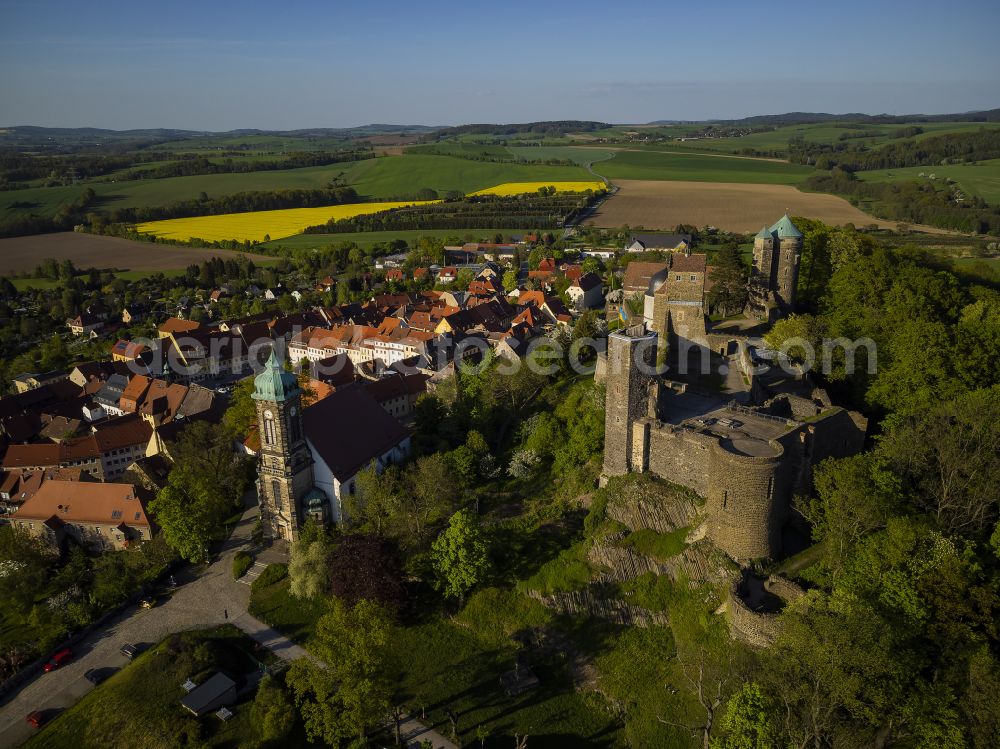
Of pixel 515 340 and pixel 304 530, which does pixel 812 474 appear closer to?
pixel 304 530

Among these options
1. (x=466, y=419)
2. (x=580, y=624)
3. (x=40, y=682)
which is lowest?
(x=40, y=682)

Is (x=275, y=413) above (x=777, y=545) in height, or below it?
above

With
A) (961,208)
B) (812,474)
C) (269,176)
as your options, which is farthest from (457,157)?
(812,474)

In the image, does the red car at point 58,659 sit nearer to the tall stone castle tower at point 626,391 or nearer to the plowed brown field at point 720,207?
the tall stone castle tower at point 626,391

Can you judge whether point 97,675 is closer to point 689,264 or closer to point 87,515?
point 87,515

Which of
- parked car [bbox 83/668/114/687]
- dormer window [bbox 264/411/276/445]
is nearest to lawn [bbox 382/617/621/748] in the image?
dormer window [bbox 264/411/276/445]

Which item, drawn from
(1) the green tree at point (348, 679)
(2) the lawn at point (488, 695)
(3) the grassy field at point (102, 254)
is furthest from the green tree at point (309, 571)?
(3) the grassy field at point (102, 254)

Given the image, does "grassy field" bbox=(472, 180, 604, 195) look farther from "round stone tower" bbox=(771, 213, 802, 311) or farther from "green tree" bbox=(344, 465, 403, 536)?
"green tree" bbox=(344, 465, 403, 536)

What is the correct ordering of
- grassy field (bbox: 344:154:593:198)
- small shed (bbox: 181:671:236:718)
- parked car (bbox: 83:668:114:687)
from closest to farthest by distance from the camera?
small shed (bbox: 181:671:236:718) → parked car (bbox: 83:668:114:687) → grassy field (bbox: 344:154:593:198)

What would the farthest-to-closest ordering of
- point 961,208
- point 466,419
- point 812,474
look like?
point 961,208 < point 466,419 < point 812,474
